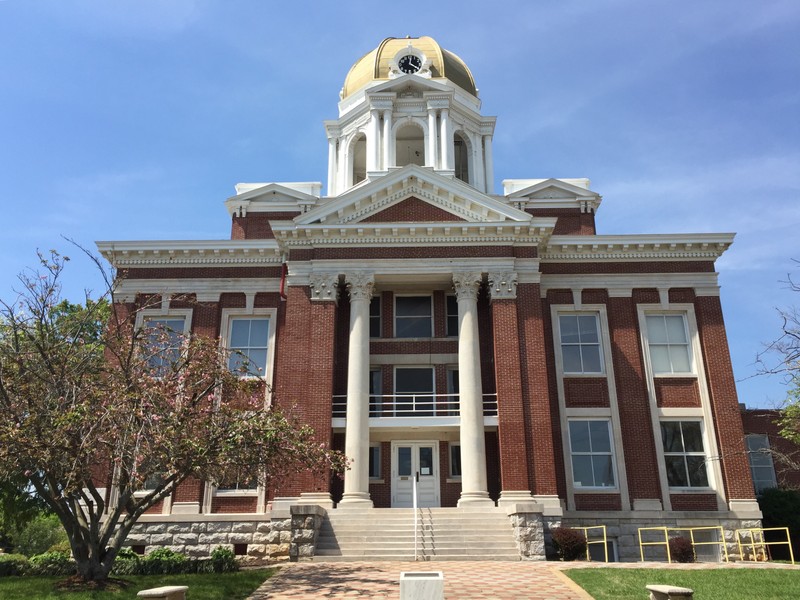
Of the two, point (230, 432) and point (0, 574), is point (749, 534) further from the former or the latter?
point (0, 574)

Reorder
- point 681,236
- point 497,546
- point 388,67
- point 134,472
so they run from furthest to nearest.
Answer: point 388,67 → point 681,236 → point 497,546 → point 134,472

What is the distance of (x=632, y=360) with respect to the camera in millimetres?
26484

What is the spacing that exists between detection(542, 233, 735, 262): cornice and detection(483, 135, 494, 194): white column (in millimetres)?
7800

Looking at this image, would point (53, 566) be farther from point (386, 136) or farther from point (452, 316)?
point (386, 136)

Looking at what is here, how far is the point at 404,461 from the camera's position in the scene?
2508 centimetres

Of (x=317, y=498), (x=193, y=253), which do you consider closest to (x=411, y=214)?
(x=193, y=253)

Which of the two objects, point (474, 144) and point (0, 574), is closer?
point (0, 574)

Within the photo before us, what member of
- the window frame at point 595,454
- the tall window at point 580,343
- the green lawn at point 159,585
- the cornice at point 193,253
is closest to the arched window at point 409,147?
the cornice at point 193,253

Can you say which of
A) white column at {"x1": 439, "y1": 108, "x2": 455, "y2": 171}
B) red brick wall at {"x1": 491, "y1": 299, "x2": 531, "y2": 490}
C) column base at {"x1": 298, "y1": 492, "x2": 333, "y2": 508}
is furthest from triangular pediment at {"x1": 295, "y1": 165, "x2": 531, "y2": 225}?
column base at {"x1": 298, "y1": 492, "x2": 333, "y2": 508}

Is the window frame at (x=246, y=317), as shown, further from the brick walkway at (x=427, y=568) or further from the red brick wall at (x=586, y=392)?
the red brick wall at (x=586, y=392)

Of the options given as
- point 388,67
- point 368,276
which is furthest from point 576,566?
point 388,67

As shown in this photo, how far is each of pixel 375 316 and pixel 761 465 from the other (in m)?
21.8

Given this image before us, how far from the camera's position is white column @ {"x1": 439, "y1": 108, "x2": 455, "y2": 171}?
33312 millimetres

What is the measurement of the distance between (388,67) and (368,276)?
1573cm
